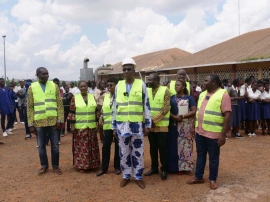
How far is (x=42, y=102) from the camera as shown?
4859 mm

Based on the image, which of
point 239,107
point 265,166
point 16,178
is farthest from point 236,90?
point 16,178

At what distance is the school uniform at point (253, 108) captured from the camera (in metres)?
8.27

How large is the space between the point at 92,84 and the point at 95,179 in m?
5.93

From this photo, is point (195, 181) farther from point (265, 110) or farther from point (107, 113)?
point (265, 110)

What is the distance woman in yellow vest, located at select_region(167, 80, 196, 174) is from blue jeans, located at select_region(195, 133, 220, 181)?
50 centimetres

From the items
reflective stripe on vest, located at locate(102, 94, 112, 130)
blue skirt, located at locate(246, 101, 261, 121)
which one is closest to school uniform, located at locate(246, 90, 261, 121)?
blue skirt, located at locate(246, 101, 261, 121)

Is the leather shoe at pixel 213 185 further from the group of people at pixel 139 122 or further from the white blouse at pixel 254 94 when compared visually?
the white blouse at pixel 254 94

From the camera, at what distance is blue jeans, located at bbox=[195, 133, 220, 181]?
4.03m

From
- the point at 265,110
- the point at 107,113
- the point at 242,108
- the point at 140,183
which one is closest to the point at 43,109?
the point at 107,113

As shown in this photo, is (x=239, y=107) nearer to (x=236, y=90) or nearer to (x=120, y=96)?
(x=236, y=90)

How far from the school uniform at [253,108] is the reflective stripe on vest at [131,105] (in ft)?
17.3

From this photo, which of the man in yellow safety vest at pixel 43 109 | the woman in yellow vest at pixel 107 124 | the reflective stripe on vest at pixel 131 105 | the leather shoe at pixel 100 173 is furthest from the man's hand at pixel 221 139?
the man in yellow safety vest at pixel 43 109

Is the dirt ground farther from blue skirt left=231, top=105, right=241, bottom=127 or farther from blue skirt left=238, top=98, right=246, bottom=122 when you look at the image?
blue skirt left=238, top=98, right=246, bottom=122

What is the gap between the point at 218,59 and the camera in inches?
619
